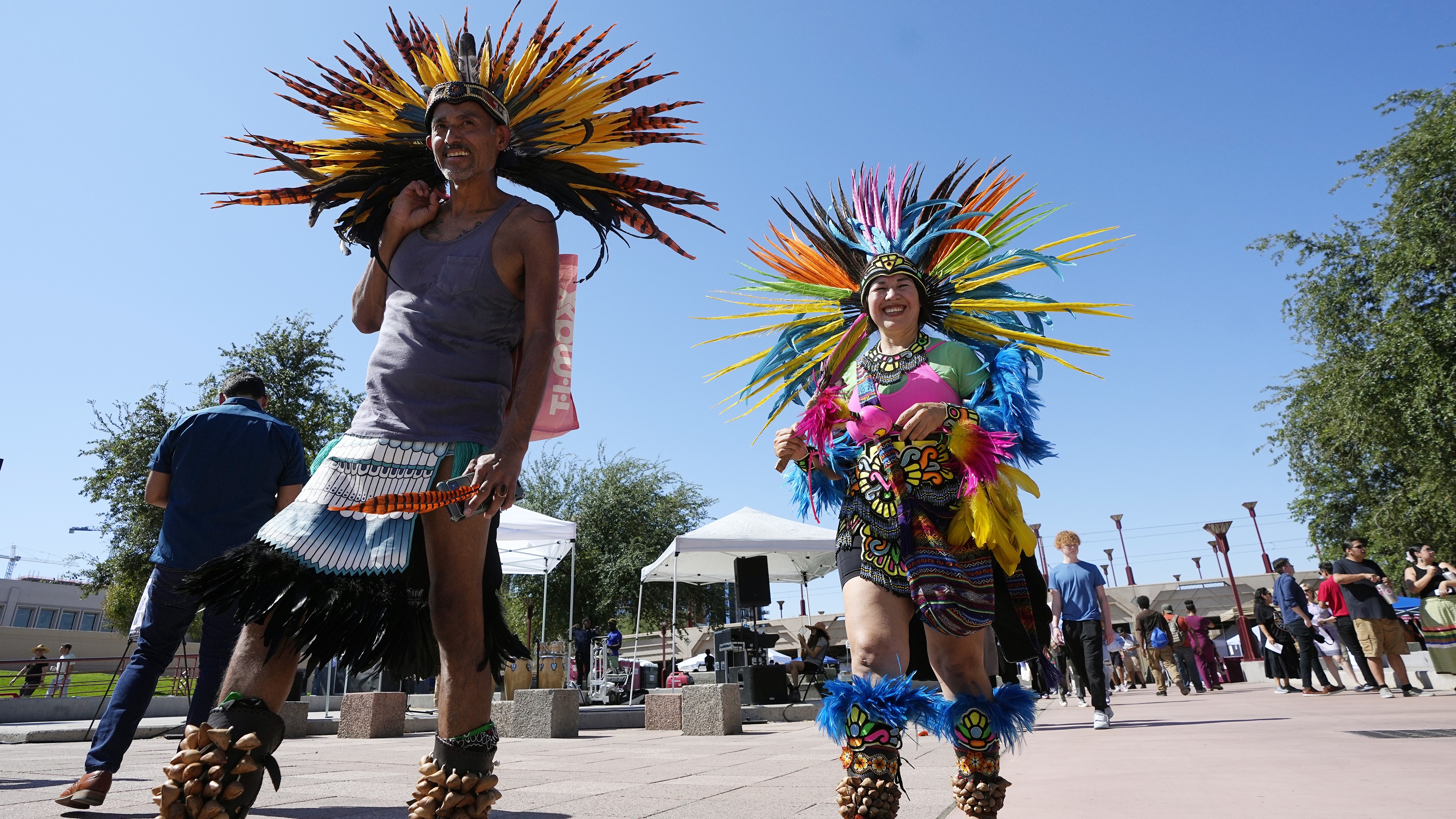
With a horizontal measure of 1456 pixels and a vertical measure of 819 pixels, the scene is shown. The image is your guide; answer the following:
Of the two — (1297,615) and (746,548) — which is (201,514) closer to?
(746,548)

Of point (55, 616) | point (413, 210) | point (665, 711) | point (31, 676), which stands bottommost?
point (665, 711)

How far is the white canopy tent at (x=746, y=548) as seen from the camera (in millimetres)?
12766

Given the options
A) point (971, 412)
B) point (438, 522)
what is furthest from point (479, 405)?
point (971, 412)

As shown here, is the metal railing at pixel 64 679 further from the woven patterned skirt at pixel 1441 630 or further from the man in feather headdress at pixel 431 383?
the woven patterned skirt at pixel 1441 630

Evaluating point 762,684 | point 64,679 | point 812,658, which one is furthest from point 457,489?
point 64,679

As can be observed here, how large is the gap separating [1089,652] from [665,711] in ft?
13.9

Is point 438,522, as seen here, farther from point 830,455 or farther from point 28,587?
point 28,587

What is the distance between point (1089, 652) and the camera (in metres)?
7.96

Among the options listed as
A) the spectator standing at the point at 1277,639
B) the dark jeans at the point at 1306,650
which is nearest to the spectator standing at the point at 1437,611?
the dark jeans at the point at 1306,650

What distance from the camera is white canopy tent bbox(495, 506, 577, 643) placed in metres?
13.0

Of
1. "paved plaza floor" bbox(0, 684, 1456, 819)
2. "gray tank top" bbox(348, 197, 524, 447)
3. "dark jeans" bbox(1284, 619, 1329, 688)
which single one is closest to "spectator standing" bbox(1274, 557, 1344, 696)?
"dark jeans" bbox(1284, 619, 1329, 688)

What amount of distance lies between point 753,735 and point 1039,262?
19.3 feet

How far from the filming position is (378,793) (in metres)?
3.47

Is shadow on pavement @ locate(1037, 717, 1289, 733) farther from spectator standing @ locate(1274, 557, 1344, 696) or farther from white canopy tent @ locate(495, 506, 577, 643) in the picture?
white canopy tent @ locate(495, 506, 577, 643)
